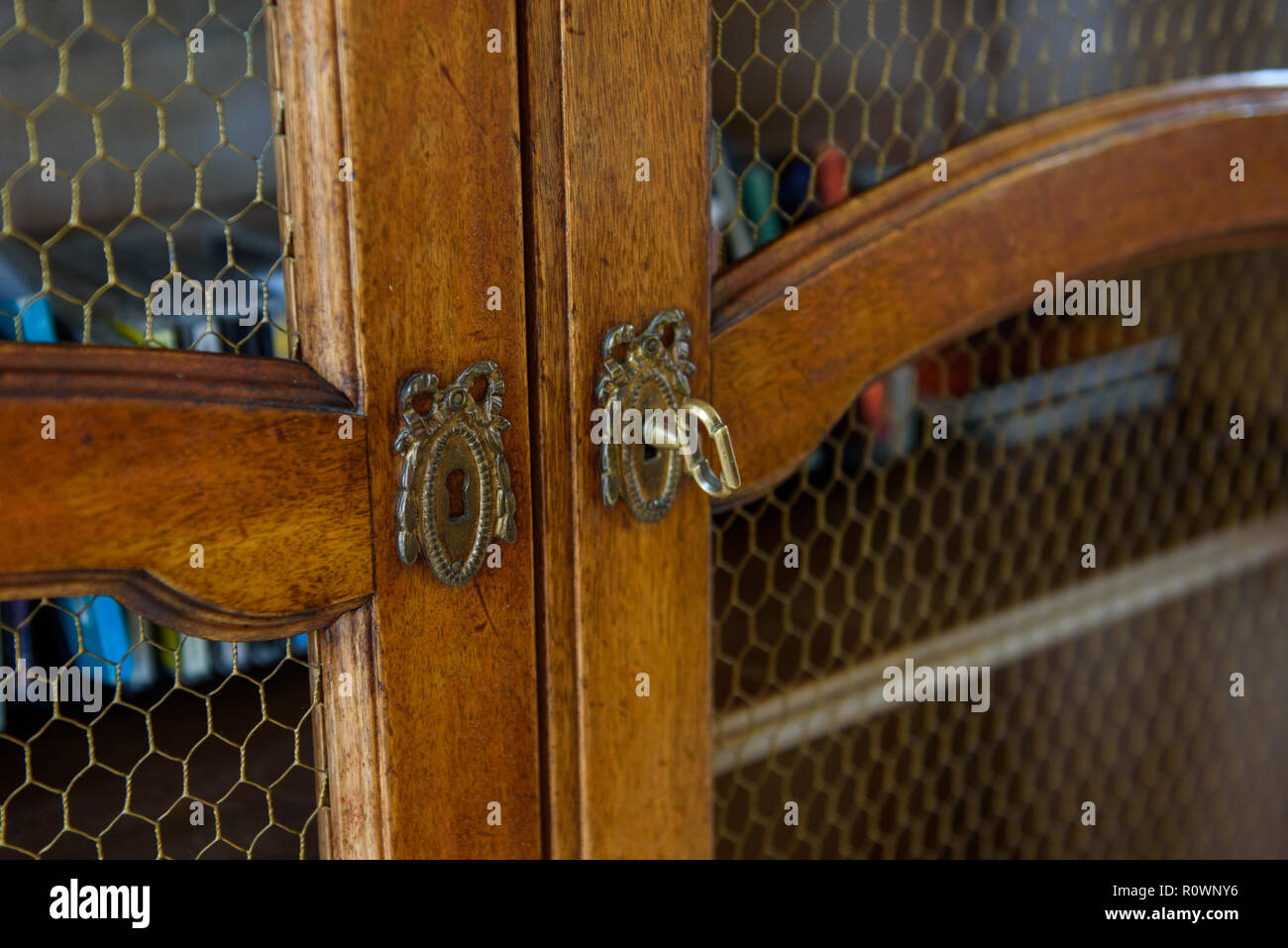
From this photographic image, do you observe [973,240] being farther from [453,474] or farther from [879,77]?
[453,474]

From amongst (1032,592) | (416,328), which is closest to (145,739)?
(416,328)

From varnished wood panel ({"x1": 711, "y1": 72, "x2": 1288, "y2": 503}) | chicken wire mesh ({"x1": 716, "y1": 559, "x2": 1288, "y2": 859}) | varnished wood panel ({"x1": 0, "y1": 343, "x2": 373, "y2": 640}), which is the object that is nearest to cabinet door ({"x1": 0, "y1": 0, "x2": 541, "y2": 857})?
varnished wood panel ({"x1": 0, "y1": 343, "x2": 373, "y2": 640})

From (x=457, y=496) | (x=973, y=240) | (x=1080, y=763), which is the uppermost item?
(x=973, y=240)

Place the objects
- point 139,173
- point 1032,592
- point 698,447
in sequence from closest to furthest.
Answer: point 139,173 → point 698,447 → point 1032,592

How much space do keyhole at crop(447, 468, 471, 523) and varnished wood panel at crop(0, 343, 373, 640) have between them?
46 millimetres

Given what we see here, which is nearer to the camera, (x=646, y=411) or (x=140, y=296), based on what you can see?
(x=140, y=296)

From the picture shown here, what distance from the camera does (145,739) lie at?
522mm

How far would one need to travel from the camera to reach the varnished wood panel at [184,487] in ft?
1.47

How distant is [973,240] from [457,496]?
1.18 ft

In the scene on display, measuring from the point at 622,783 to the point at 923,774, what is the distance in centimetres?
33

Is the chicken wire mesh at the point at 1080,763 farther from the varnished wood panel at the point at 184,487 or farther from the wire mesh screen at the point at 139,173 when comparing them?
the wire mesh screen at the point at 139,173

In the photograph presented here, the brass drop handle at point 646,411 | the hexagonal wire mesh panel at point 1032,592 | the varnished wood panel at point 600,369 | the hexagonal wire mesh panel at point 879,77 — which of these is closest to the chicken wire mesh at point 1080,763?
the hexagonal wire mesh panel at point 1032,592

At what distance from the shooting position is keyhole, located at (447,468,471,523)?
1.80 feet
